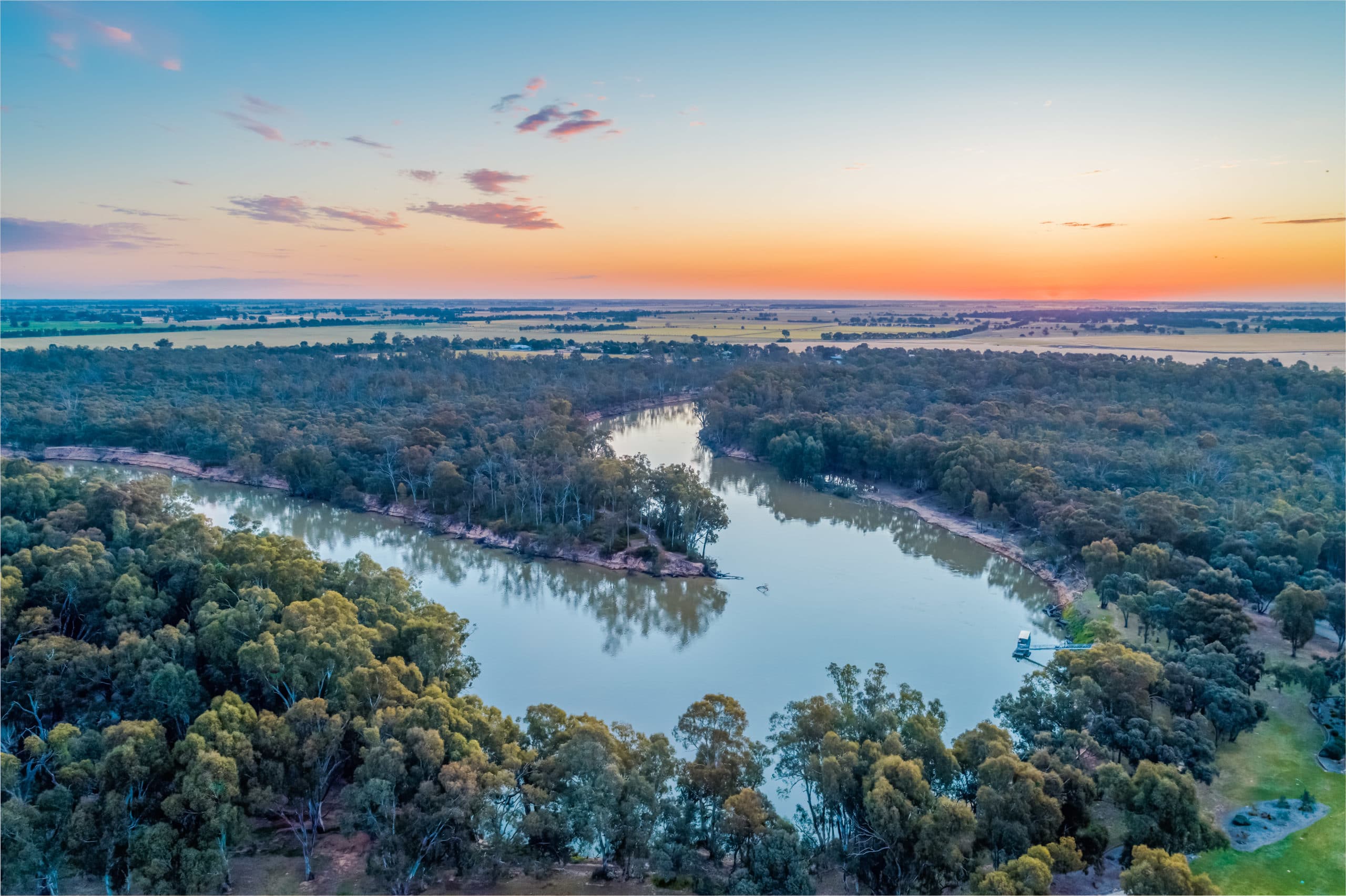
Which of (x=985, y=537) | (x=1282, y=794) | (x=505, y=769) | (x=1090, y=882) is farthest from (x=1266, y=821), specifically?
(x=985, y=537)

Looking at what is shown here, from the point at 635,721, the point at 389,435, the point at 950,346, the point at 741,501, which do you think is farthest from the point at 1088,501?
the point at 950,346

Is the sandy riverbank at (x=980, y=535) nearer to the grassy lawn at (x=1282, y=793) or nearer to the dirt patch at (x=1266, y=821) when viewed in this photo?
the grassy lawn at (x=1282, y=793)

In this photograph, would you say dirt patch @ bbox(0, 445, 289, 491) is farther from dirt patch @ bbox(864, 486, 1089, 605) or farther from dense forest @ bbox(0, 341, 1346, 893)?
dirt patch @ bbox(864, 486, 1089, 605)

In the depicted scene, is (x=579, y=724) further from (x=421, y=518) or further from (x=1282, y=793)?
(x=421, y=518)

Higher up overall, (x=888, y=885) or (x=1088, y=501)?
(x=1088, y=501)

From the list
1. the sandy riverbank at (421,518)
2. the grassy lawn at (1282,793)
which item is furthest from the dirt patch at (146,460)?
the grassy lawn at (1282,793)

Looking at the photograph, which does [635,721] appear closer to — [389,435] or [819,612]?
[819,612]
